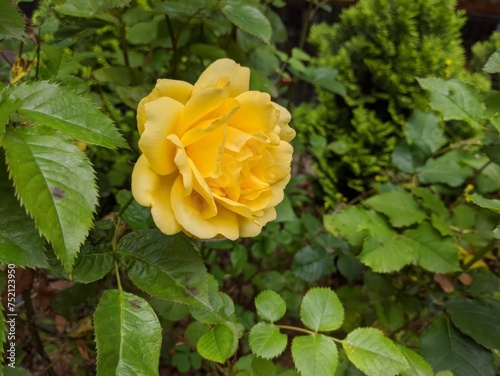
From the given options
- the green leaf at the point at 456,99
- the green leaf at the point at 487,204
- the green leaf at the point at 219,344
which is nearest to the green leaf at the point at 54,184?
the green leaf at the point at 219,344

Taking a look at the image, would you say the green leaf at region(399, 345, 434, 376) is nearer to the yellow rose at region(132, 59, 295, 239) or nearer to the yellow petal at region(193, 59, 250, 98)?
the yellow rose at region(132, 59, 295, 239)

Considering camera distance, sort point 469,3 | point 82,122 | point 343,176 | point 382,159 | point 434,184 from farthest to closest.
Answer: point 469,3 → point 343,176 → point 382,159 → point 434,184 → point 82,122

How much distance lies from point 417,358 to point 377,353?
0.11 meters

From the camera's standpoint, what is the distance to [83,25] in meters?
0.81

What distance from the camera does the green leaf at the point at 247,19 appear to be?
2.27 ft

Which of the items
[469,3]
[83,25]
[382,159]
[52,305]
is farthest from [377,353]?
[469,3]

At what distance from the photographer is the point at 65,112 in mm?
430

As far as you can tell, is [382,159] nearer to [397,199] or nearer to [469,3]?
[397,199]

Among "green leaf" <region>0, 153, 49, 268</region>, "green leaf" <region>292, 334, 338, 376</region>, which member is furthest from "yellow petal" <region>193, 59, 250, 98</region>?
"green leaf" <region>292, 334, 338, 376</region>

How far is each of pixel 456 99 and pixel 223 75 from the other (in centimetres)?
47

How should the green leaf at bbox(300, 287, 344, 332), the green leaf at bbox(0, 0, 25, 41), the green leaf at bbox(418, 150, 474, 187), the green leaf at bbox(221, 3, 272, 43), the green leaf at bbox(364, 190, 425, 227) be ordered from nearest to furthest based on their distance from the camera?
1. the green leaf at bbox(0, 0, 25, 41)
2. the green leaf at bbox(300, 287, 344, 332)
3. the green leaf at bbox(221, 3, 272, 43)
4. the green leaf at bbox(364, 190, 425, 227)
5. the green leaf at bbox(418, 150, 474, 187)

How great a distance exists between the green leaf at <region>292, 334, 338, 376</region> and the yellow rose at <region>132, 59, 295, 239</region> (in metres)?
0.18

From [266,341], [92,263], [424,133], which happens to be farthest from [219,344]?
[424,133]

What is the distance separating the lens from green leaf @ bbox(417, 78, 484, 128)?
0.72 meters
